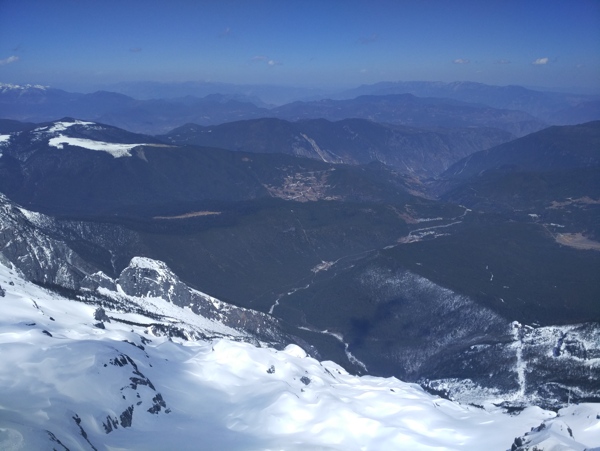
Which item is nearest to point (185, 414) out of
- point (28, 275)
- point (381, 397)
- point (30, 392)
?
point (30, 392)

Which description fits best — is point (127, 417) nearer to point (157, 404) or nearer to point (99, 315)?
point (157, 404)

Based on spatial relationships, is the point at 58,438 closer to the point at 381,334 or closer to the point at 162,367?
the point at 162,367

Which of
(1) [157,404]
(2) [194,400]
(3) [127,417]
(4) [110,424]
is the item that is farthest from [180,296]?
(4) [110,424]

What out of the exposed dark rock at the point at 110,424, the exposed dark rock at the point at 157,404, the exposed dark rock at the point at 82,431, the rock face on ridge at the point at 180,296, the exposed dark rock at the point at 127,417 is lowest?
the rock face on ridge at the point at 180,296

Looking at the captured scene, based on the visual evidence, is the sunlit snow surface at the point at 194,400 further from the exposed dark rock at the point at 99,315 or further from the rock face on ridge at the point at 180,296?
the rock face on ridge at the point at 180,296

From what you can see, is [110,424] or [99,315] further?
[99,315]

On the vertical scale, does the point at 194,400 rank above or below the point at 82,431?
below

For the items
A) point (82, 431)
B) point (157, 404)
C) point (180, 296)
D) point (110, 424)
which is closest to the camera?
point (82, 431)

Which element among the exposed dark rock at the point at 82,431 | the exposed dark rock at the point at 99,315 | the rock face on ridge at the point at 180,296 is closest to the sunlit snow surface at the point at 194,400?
the exposed dark rock at the point at 82,431
